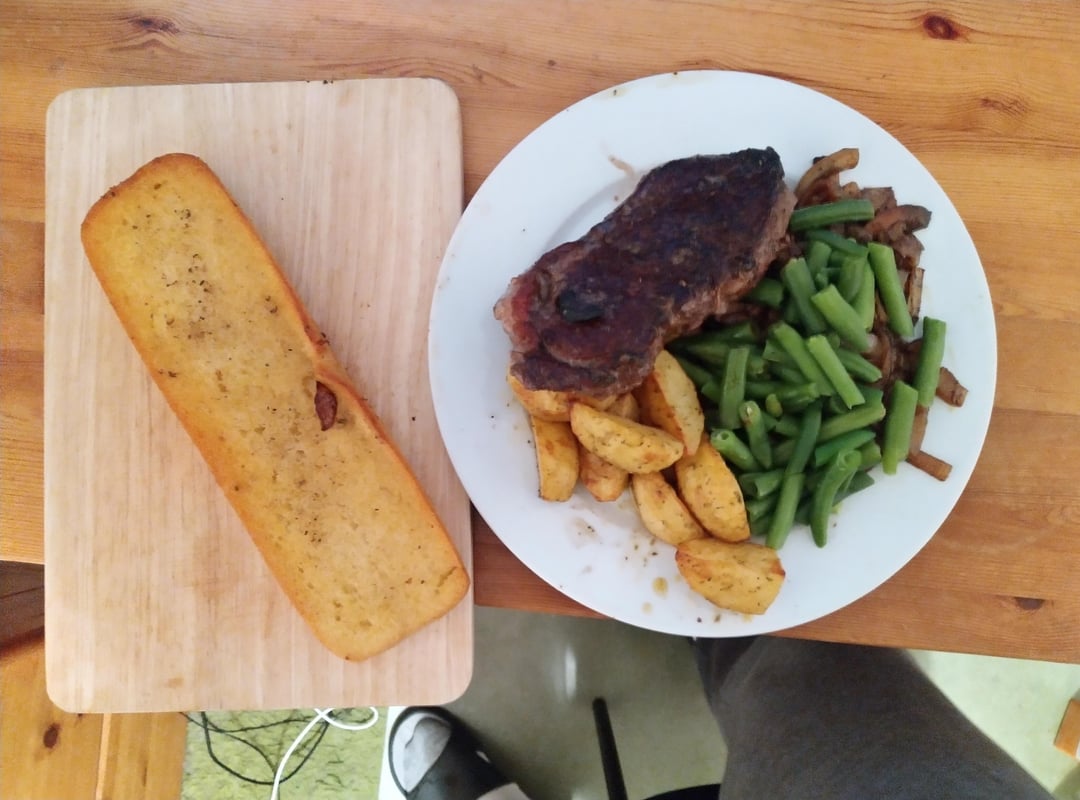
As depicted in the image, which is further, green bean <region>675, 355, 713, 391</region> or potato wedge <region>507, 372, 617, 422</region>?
green bean <region>675, 355, 713, 391</region>

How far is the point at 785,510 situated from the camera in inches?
60.4

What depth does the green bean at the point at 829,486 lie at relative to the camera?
4.92 ft

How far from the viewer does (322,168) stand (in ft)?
5.81

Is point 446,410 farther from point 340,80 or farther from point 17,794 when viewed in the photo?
point 17,794

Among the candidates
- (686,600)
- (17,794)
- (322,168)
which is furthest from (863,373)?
(17,794)

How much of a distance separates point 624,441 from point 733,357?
1.06 feet

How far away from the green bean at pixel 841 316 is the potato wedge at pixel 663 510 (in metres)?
0.49

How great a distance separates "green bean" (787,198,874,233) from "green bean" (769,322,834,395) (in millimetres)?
254

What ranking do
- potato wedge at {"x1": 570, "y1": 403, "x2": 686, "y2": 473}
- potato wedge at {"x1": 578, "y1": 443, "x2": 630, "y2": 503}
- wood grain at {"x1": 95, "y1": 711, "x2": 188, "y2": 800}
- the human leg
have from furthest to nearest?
the human leg, wood grain at {"x1": 95, "y1": 711, "x2": 188, "y2": 800}, potato wedge at {"x1": 578, "y1": 443, "x2": 630, "y2": 503}, potato wedge at {"x1": 570, "y1": 403, "x2": 686, "y2": 473}

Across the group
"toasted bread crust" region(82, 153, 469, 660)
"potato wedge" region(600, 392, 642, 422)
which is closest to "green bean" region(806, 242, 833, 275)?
"potato wedge" region(600, 392, 642, 422)

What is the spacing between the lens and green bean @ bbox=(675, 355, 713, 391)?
63.9 inches

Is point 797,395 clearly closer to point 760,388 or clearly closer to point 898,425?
point 760,388

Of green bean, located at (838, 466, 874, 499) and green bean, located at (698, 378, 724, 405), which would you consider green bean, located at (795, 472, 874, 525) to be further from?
green bean, located at (698, 378, 724, 405)

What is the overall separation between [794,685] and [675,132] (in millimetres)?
1553
